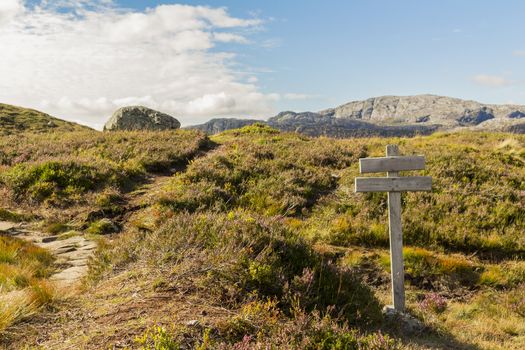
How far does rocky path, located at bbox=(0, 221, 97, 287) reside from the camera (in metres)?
7.11

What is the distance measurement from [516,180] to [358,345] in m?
12.8

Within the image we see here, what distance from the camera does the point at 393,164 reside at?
24.7 ft

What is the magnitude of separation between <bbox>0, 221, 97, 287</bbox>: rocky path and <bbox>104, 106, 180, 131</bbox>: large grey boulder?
67.8 ft

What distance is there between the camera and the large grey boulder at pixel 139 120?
30.4 meters

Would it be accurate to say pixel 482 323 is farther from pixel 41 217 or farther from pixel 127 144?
pixel 127 144

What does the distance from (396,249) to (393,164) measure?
164cm

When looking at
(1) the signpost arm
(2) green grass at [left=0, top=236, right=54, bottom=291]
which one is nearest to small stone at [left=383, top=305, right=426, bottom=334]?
(1) the signpost arm

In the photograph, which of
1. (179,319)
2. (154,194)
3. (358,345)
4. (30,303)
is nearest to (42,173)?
(154,194)

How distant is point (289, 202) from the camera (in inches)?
504

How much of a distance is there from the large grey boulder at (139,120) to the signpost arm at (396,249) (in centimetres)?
2540

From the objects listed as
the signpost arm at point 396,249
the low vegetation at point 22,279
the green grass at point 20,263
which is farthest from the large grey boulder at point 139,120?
the signpost arm at point 396,249

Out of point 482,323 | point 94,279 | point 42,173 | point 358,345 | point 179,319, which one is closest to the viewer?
point 358,345

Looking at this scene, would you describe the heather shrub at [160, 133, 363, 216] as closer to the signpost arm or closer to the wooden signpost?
the wooden signpost

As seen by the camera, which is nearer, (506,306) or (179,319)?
(179,319)
